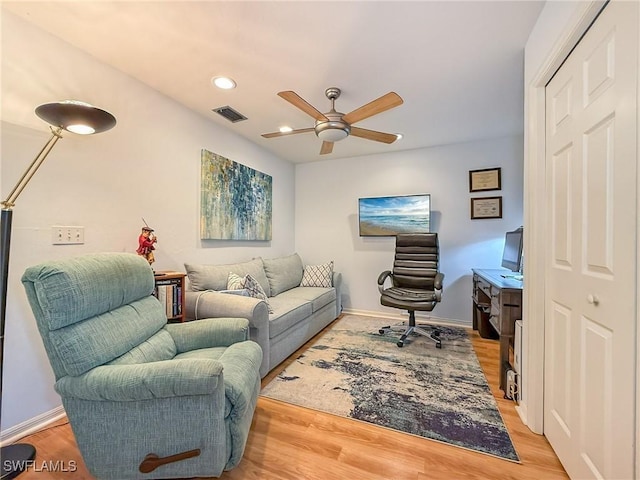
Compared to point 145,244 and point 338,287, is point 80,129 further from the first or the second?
point 338,287

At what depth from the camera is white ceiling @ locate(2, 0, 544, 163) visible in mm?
1441

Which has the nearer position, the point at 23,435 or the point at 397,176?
the point at 23,435

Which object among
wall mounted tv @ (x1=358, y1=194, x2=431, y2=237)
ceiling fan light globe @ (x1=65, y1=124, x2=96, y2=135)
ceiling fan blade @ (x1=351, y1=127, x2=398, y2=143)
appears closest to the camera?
ceiling fan light globe @ (x1=65, y1=124, x2=96, y2=135)

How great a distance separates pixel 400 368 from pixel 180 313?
187 cm

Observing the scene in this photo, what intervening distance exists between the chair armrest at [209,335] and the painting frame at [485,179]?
10.5 ft

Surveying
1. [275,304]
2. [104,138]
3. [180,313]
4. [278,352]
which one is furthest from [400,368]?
[104,138]

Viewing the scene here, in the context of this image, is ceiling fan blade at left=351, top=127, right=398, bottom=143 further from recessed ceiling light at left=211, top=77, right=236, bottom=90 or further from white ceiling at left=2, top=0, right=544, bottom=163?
recessed ceiling light at left=211, top=77, right=236, bottom=90

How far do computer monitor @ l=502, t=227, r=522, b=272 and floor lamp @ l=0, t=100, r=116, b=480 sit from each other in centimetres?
320

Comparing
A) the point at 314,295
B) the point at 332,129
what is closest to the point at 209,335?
the point at 314,295

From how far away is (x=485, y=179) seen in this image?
3.28 meters

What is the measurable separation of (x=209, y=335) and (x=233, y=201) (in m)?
1.77

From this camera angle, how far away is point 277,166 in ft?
12.9

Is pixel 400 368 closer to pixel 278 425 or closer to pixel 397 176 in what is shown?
pixel 278 425

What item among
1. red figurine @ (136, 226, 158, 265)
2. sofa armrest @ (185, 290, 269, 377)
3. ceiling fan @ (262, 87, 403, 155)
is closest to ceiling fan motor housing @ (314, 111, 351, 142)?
ceiling fan @ (262, 87, 403, 155)
